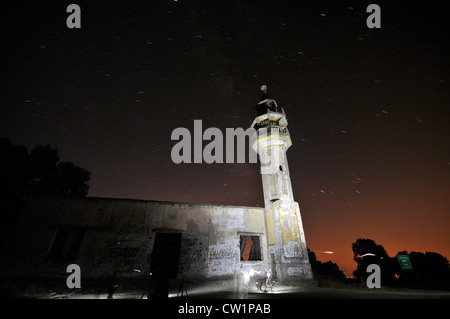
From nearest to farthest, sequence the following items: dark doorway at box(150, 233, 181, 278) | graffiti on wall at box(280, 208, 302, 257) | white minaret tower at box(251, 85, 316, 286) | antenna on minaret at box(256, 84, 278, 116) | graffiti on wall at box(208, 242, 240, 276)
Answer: dark doorway at box(150, 233, 181, 278)
white minaret tower at box(251, 85, 316, 286)
graffiti on wall at box(208, 242, 240, 276)
graffiti on wall at box(280, 208, 302, 257)
antenna on minaret at box(256, 84, 278, 116)

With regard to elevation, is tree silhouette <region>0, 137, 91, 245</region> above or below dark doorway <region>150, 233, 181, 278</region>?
above

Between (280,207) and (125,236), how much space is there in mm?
9883

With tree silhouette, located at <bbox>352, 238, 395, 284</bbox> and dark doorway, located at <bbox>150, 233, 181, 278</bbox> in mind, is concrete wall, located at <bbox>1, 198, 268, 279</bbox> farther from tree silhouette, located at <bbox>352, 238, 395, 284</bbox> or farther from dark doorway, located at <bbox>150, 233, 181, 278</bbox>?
tree silhouette, located at <bbox>352, 238, 395, 284</bbox>

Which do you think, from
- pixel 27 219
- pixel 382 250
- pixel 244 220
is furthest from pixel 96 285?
pixel 382 250

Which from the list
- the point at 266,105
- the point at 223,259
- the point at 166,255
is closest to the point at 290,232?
the point at 223,259

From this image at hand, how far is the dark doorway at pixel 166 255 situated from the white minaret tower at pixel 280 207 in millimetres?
5911

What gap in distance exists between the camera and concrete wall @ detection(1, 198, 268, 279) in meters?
11.2

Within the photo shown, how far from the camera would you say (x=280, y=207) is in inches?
534

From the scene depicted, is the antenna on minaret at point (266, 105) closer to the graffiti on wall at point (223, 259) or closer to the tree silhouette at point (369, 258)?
the graffiti on wall at point (223, 259)

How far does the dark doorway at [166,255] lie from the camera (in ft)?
38.8

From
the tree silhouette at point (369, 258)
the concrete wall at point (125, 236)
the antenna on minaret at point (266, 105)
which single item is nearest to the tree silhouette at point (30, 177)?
the concrete wall at point (125, 236)

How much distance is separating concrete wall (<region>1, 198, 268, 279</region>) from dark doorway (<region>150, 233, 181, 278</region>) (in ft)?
1.06

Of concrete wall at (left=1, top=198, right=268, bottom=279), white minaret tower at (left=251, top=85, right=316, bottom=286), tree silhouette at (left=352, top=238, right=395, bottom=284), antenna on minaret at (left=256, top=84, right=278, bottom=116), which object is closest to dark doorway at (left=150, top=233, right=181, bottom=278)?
concrete wall at (left=1, top=198, right=268, bottom=279)
